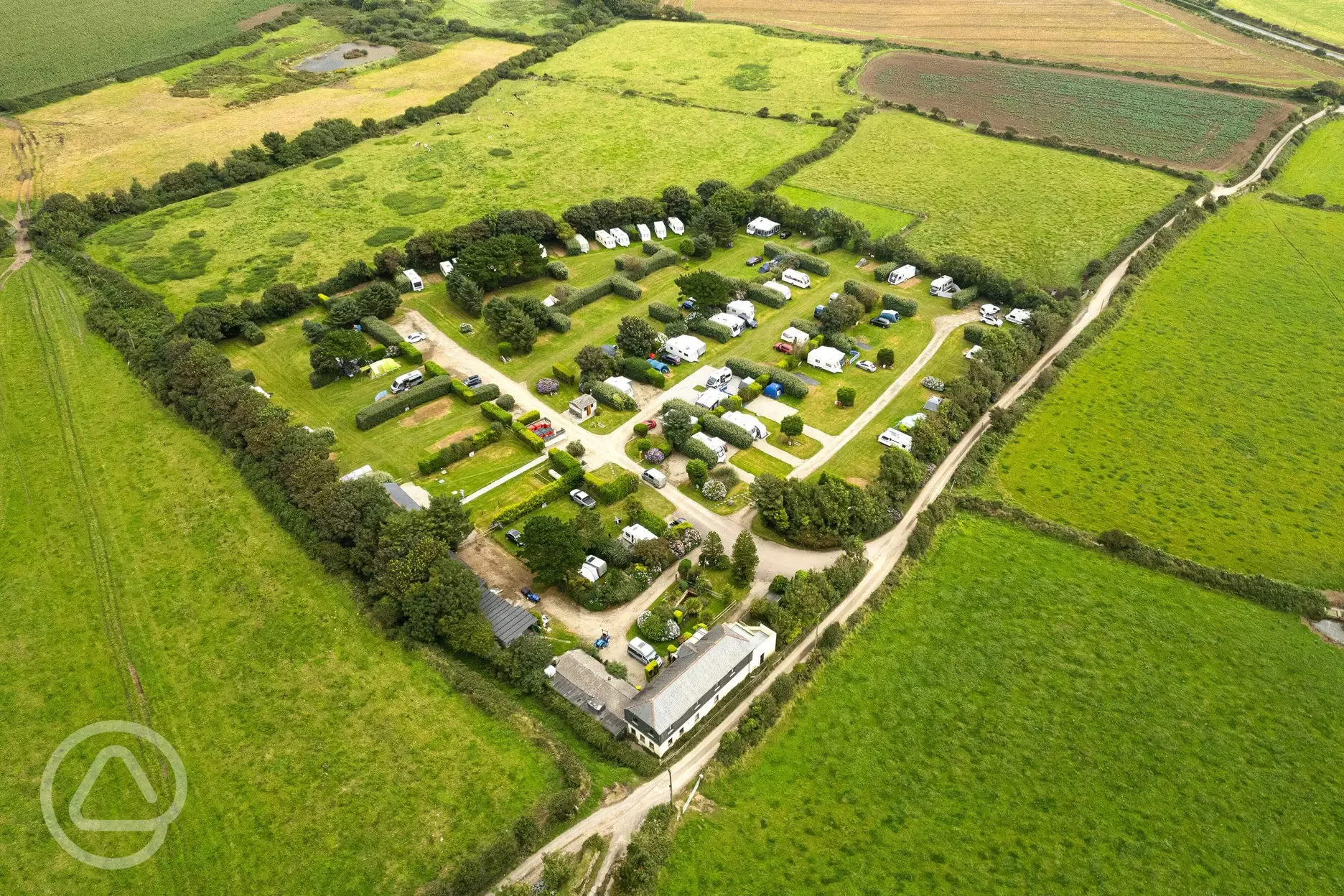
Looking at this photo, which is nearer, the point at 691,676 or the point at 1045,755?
the point at 1045,755

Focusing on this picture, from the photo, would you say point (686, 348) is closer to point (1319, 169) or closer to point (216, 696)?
point (216, 696)

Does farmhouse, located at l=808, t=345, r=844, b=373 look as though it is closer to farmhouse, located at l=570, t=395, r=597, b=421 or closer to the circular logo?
farmhouse, located at l=570, t=395, r=597, b=421

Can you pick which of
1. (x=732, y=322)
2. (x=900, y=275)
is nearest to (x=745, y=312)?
(x=732, y=322)

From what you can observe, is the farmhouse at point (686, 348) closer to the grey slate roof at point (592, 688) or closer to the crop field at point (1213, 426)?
the crop field at point (1213, 426)

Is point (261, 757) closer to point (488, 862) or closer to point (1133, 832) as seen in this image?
point (488, 862)

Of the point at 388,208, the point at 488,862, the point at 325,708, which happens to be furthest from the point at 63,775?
the point at 388,208

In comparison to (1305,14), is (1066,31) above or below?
below
